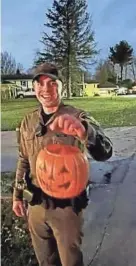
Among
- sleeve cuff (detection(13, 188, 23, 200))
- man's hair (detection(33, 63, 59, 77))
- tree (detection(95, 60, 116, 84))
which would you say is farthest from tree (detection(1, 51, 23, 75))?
tree (detection(95, 60, 116, 84))

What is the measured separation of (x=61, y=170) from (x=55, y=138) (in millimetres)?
119

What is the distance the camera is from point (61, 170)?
151cm

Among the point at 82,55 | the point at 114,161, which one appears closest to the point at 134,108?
the point at 82,55

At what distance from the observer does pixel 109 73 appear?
16.7 ft

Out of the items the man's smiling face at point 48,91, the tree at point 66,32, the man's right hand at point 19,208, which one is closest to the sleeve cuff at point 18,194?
the man's right hand at point 19,208

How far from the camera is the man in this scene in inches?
59.7

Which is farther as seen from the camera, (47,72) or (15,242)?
(15,242)

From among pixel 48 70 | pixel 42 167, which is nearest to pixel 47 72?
pixel 48 70

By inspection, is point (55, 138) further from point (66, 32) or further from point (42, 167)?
point (66, 32)

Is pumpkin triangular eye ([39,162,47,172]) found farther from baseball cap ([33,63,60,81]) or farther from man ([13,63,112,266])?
baseball cap ([33,63,60,81])

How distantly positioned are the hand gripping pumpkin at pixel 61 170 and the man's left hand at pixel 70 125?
0.49 feet

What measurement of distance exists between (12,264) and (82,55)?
507cm

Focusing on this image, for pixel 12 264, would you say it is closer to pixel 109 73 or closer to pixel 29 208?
pixel 29 208

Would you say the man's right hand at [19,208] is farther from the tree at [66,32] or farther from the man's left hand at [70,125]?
the tree at [66,32]
